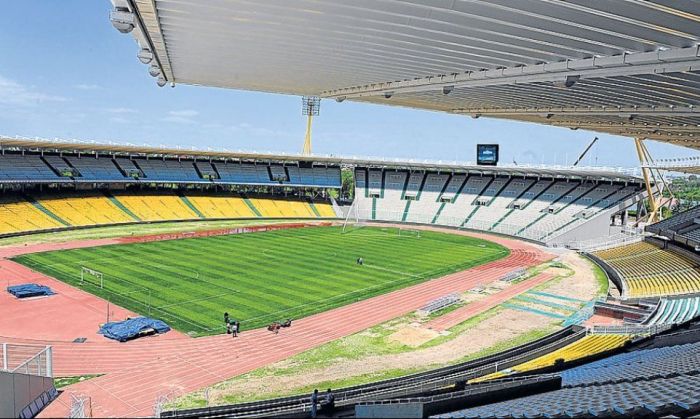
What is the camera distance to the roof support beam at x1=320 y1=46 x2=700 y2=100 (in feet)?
29.2

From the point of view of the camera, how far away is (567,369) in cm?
1458

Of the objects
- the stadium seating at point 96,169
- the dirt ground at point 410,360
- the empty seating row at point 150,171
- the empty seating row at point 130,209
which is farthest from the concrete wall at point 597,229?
the stadium seating at point 96,169

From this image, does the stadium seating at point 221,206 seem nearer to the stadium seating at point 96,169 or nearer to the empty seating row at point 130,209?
the empty seating row at point 130,209

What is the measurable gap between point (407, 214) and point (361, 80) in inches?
1889

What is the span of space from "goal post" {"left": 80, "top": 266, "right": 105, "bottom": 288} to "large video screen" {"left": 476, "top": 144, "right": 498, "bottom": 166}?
133 feet

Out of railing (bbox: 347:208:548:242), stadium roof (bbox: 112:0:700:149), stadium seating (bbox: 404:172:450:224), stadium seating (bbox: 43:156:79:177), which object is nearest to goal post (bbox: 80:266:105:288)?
stadium roof (bbox: 112:0:700:149)

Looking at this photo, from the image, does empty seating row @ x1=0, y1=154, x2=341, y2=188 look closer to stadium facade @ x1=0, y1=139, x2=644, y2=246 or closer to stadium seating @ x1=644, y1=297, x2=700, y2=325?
stadium facade @ x1=0, y1=139, x2=644, y2=246

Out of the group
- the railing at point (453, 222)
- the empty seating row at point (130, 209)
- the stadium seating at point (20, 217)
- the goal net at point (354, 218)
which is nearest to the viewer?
the stadium seating at point (20, 217)

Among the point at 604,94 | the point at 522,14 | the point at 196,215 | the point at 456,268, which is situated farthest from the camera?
the point at 196,215

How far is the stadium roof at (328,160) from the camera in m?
47.2

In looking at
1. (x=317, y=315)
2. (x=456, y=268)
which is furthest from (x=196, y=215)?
(x=317, y=315)

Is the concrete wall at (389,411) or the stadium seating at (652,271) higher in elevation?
the concrete wall at (389,411)

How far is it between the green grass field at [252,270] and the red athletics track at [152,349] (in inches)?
50.2

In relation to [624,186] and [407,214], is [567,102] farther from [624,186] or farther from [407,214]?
[407,214]
